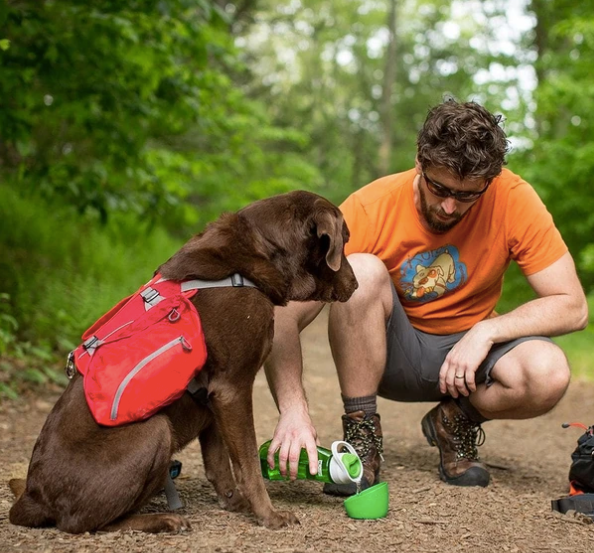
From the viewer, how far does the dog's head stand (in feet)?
10.1

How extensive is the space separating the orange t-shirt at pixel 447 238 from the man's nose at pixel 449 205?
0.29 m

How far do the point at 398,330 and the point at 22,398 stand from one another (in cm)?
333

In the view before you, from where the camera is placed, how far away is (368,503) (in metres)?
3.14

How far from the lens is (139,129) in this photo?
6480 millimetres

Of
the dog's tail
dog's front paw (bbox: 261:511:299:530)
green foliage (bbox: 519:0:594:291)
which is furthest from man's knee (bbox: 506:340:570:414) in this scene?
green foliage (bbox: 519:0:594:291)

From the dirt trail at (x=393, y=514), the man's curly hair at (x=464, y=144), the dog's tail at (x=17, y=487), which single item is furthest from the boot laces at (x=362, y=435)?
the dog's tail at (x=17, y=487)

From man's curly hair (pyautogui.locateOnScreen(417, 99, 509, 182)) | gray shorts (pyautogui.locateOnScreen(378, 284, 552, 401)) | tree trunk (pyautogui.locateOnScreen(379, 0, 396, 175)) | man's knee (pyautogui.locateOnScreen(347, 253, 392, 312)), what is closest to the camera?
man's curly hair (pyautogui.locateOnScreen(417, 99, 509, 182))

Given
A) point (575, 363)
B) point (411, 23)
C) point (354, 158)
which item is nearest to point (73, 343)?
point (575, 363)

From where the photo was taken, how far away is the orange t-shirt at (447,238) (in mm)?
3840

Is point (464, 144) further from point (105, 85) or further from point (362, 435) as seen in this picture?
point (105, 85)

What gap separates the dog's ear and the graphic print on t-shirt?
2.85ft

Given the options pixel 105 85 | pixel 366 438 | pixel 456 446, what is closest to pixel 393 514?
pixel 366 438

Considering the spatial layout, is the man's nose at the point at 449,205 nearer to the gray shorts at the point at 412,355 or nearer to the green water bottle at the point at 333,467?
the gray shorts at the point at 412,355

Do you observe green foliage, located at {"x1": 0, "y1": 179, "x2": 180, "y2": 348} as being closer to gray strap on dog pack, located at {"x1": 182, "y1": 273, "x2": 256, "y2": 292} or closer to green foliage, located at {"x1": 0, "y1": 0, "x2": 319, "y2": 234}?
green foliage, located at {"x1": 0, "y1": 0, "x2": 319, "y2": 234}
